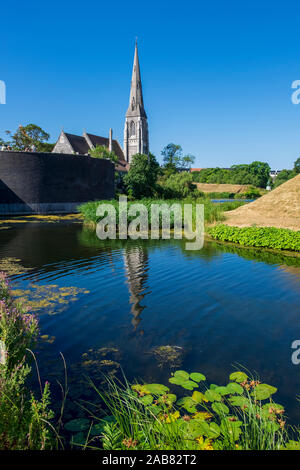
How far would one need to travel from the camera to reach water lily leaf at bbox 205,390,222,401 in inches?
151

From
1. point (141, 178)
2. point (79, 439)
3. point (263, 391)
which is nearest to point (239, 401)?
point (263, 391)

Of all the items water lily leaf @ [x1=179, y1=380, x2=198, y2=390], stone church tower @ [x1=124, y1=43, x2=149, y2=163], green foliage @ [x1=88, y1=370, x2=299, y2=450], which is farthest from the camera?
stone church tower @ [x1=124, y1=43, x2=149, y2=163]

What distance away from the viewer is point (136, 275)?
10.1 meters

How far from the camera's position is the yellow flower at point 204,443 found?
2.92 meters

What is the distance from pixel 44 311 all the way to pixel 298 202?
23400 millimetres

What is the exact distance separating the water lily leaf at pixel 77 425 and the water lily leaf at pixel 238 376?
2103 mm

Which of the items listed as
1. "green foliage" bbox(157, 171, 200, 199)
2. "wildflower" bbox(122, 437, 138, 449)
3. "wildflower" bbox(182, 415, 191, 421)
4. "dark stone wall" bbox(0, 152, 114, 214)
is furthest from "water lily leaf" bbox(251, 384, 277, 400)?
"green foliage" bbox(157, 171, 200, 199)

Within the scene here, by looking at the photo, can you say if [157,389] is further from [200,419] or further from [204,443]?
[204,443]

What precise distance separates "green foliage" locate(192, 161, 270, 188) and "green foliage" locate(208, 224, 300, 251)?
10385cm

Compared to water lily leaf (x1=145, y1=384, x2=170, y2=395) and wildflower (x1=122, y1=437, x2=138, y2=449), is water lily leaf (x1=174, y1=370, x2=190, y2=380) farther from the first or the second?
wildflower (x1=122, y1=437, x2=138, y2=449)

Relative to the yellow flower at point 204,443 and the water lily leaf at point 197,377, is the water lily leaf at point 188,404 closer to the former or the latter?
the water lily leaf at point 197,377

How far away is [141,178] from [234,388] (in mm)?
44609
